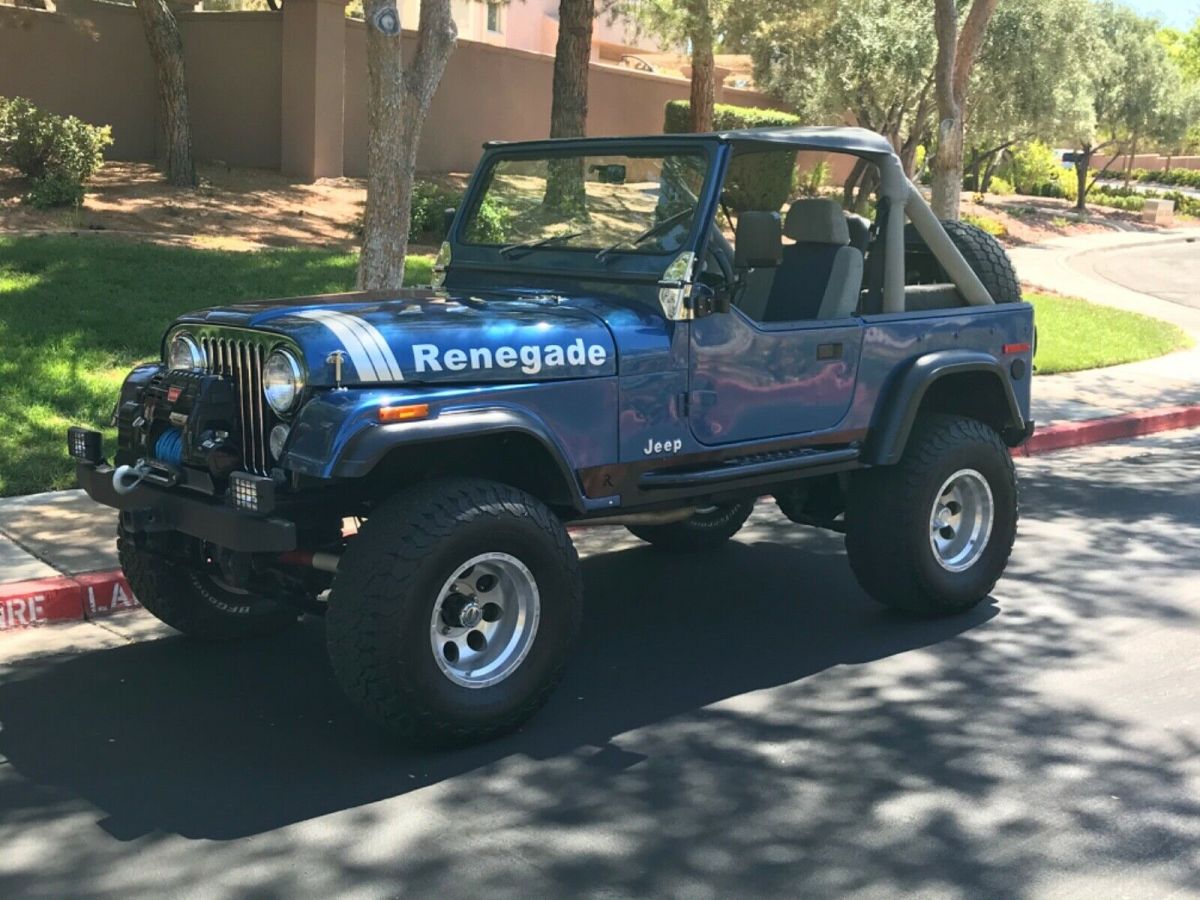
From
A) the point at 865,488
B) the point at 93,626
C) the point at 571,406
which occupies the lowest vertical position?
the point at 93,626

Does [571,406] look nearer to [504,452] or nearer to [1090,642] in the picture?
[504,452]

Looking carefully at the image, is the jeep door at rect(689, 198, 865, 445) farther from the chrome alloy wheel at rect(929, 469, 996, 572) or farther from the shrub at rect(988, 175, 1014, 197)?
the shrub at rect(988, 175, 1014, 197)

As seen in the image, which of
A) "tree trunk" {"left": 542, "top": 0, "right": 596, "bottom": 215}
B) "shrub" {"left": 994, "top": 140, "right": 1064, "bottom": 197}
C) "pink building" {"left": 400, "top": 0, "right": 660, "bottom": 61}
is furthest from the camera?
"shrub" {"left": 994, "top": 140, "right": 1064, "bottom": 197}

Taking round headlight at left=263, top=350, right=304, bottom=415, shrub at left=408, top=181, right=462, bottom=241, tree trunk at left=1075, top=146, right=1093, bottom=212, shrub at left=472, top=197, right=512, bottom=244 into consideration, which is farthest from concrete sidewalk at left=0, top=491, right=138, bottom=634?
tree trunk at left=1075, top=146, right=1093, bottom=212

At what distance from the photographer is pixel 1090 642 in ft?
19.6

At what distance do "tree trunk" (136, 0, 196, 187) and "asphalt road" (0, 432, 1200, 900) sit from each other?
39.0 ft

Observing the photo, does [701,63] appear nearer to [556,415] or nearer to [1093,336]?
[1093,336]

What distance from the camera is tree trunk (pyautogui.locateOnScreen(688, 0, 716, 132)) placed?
20000 millimetres

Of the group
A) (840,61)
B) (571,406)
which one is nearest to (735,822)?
(571,406)

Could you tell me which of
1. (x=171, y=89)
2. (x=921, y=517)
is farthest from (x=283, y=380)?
(x=171, y=89)

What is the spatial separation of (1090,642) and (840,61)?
73.8 feet

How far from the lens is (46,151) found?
14.5 metres

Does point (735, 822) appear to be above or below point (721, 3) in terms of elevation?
below

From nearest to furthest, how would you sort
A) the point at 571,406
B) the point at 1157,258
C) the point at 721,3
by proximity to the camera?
the point at 571,406 → the point at 721,3 → the point at 1157,258
